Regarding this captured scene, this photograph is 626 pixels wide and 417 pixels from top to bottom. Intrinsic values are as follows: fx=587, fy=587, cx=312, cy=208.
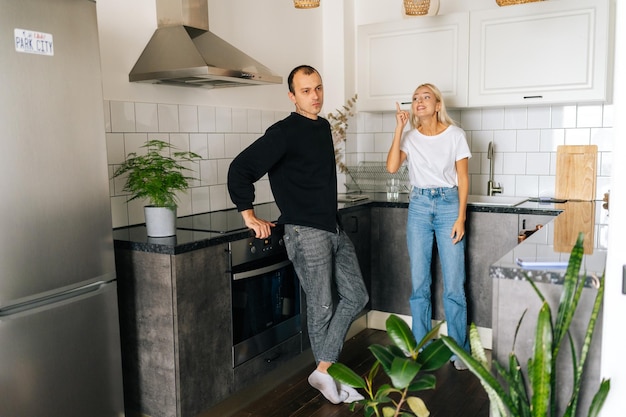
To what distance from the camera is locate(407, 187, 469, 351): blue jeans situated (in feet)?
10.8

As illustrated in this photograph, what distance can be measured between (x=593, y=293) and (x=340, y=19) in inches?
123

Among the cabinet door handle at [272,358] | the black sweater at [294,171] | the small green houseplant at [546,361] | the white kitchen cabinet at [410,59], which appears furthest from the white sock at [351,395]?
the white kitchen cabinet at [410,59]

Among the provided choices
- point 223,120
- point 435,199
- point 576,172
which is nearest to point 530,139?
point 576,172

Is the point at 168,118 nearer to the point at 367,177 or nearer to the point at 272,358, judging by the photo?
the point at 272,358

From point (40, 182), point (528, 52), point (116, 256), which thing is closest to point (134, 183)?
point (116, 256)

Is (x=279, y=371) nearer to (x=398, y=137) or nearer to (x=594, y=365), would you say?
(x=398, y=137)

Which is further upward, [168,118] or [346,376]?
[168,118]

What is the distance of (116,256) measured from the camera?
2.57m

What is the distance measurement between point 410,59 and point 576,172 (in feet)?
4.20

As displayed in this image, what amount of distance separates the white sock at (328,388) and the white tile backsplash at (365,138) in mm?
1163

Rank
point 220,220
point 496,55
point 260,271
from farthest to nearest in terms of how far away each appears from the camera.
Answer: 1. point 496,55
2. point 220,220
3. point 260,271

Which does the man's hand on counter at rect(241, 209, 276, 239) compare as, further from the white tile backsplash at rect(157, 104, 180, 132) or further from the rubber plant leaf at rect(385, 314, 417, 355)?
the rubber plant leaf at rect(385, 314, 417, 355)

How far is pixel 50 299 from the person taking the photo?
6.81ft

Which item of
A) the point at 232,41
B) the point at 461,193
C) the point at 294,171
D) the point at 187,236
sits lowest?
the point at 187,236
